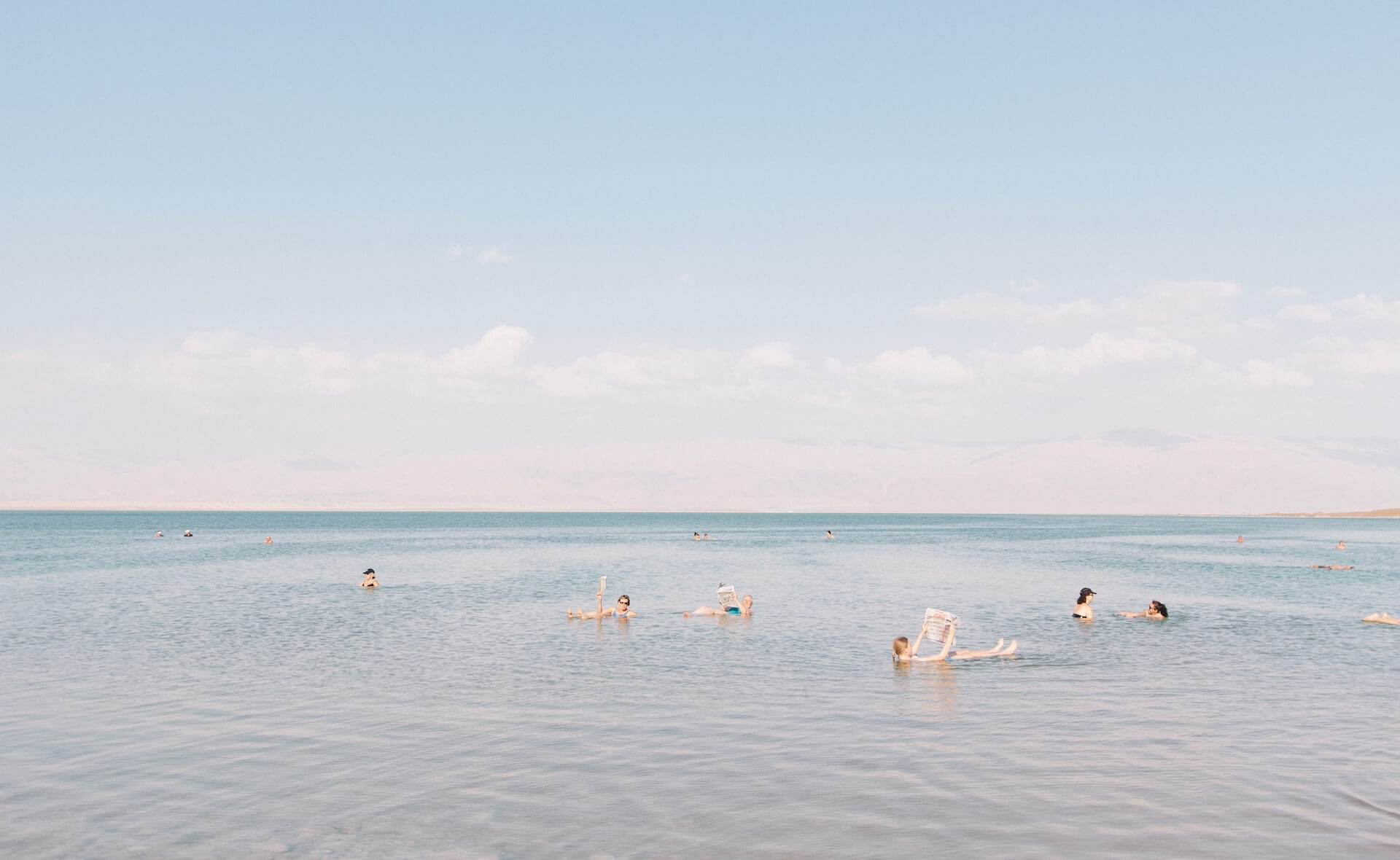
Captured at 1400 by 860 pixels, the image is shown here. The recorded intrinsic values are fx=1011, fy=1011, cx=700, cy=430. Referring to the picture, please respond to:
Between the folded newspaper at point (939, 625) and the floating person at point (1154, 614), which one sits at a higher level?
the folded newspaper at point (939, 625)

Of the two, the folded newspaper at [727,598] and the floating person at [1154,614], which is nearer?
the floating person at [1154,614]

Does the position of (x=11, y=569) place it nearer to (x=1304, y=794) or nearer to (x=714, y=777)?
(x=714, y=777)

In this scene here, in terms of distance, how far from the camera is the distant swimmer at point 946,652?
89.8 ft

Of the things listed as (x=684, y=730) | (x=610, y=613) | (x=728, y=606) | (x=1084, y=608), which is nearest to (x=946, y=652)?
(x=684, y=730)

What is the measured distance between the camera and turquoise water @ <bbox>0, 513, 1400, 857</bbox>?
537 inches

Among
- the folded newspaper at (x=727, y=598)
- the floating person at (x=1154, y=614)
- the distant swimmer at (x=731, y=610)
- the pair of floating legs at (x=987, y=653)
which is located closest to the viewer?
the pair of floating legs at (x=987, y=653)

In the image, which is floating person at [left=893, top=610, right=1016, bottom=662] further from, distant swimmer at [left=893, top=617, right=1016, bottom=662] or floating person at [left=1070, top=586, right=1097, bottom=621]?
floating person at [left=1070, top=586, right=1097, bottom=621]

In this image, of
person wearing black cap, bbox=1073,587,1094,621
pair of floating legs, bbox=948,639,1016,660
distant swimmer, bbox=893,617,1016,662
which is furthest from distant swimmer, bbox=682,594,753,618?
person wearing black cap, bbox=1073,587,1094,621

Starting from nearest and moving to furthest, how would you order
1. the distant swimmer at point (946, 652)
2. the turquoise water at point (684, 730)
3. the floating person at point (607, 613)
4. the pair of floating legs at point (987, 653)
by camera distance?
1. the turquoise water at point (684, 730)
2. the distant swimmer at point (946, 652)
3. the pair of floating legs at point (987, 653)
4. the floating person at point (607, 613)

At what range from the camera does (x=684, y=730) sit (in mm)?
19578

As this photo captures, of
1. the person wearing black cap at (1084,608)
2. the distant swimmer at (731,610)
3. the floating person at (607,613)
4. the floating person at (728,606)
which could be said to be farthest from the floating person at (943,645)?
the floating person at (607,613)

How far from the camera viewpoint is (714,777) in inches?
637

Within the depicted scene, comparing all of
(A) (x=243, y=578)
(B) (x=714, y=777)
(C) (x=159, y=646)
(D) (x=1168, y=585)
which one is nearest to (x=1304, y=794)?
(B) (x=714, y=777)

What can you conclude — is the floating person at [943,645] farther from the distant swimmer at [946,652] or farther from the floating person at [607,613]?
the floating person at [607,613]
